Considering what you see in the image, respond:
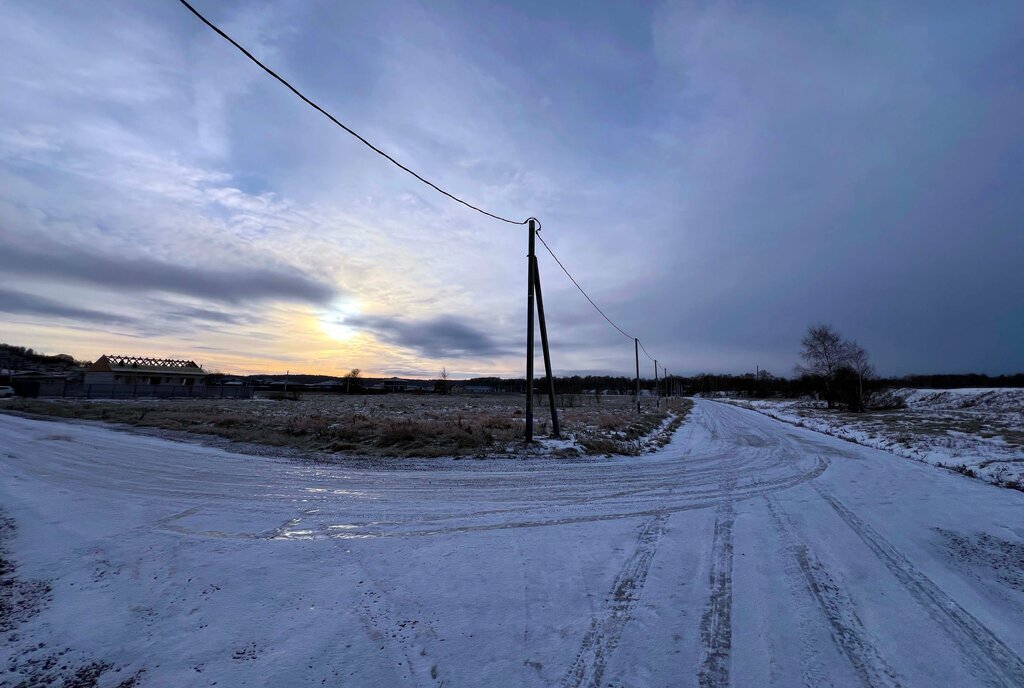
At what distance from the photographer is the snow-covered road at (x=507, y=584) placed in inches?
116

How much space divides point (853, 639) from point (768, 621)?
1.79 feet

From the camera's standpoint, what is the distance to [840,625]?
11.5 ft

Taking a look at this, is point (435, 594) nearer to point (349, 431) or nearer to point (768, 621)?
point (768, 621)

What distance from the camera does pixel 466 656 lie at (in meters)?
3.02

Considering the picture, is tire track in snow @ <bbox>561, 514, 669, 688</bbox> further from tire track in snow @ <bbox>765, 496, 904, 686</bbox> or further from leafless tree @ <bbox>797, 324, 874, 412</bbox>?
leafless tree @ <bbox>797, 324, 874, 412</bbox>

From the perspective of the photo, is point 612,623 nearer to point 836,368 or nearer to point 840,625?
point 840,625

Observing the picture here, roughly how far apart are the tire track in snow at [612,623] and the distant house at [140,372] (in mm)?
83715

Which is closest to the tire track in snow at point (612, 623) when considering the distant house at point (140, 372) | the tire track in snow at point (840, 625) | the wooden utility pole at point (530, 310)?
the tire track in snow at point (840, 625)

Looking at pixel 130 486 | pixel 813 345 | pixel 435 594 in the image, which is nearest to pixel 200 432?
pixel 130 486

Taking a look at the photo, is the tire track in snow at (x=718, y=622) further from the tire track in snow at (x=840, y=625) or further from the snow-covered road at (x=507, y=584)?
the tire track in snow at (x=840, y=625)

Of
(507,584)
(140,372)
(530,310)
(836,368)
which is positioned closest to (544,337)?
(530,310)

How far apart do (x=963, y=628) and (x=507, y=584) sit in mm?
3628

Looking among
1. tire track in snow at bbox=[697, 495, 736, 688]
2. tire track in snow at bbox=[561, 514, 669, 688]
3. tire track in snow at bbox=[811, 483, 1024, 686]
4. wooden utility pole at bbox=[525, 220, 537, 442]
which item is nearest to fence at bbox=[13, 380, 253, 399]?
wooden utility pole at bbox=[525, 220, 537, 442]

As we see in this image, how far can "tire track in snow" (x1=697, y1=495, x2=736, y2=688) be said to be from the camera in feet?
9.41
